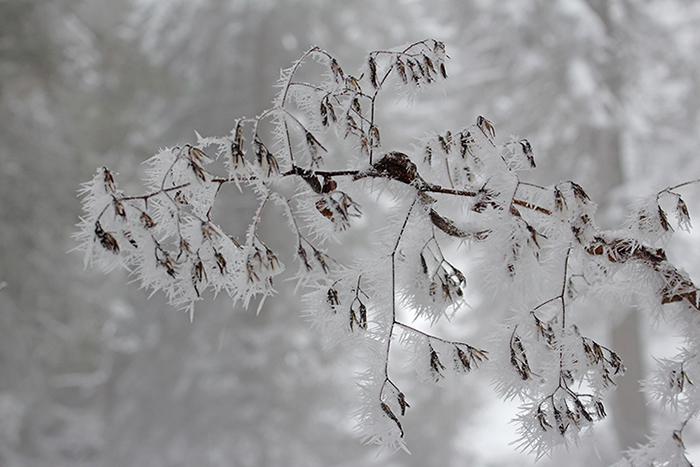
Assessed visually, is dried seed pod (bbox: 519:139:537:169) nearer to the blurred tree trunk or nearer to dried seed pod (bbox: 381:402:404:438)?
dried seed pod (bbox: 381:402:404:438)

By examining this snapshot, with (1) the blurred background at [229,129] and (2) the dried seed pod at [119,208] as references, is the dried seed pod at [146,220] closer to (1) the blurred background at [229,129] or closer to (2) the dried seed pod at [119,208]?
(2) the dried seed pod at [119,208]

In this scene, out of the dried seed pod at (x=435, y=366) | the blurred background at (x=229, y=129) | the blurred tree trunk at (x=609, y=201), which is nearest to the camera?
the dried seed pod at (x=435, y=366)

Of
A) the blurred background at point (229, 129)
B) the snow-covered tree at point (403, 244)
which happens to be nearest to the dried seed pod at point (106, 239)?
the snow-covered tree at point (403, 244)

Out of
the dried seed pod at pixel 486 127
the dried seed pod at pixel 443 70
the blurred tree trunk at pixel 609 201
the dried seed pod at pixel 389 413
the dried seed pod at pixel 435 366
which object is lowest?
the dried seed pod at pixel 389 413

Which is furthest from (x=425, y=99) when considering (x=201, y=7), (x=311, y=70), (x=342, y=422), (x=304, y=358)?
(x=342, y=422)

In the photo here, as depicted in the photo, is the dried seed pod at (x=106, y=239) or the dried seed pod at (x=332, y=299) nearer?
the dried seed pod at (x=106, y=239)

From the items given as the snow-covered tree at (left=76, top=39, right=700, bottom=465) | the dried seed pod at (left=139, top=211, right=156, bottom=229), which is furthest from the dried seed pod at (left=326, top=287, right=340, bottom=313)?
the dried seed pod at (left=139, top=211, right=156, bottom=229)
